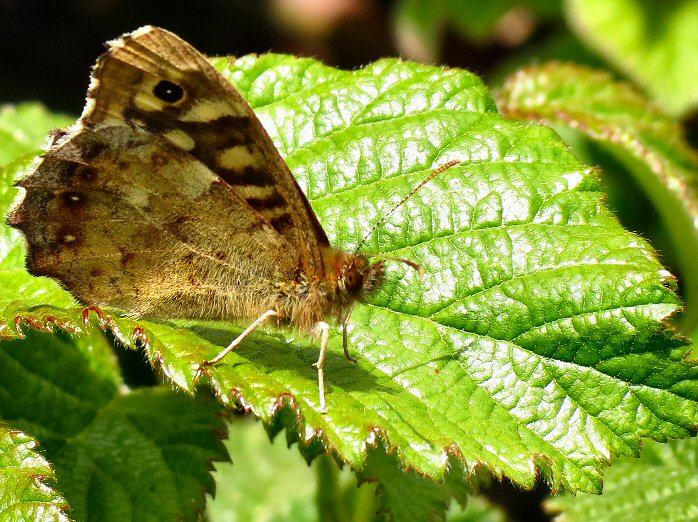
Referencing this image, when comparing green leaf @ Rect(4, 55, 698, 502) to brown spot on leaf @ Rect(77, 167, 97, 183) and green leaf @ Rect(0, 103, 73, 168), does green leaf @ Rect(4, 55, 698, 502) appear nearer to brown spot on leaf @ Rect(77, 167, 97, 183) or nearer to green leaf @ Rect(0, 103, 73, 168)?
brown spot on leaf @ Rect(77, 167, 97, 183)

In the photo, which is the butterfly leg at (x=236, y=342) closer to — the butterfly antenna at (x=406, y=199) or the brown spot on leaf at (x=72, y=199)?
the butterfly antenna at (x=406, y=199)

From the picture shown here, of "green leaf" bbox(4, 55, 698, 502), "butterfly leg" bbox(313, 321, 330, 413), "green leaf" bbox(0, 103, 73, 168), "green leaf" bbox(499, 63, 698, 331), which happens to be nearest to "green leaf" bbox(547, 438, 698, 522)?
"green leaf" bbox(499, 63, 698, 331)

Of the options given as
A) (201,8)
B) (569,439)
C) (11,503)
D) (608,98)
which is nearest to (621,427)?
(569,439)

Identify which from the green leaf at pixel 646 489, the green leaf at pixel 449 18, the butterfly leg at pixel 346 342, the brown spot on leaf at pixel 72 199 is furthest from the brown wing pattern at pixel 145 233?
the green leaf at pixel 449 18

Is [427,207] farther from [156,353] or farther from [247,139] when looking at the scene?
[156,353]

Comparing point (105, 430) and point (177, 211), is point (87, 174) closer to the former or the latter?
point (177, 211)

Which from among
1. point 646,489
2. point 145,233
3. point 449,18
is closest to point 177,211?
point 145,233
